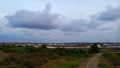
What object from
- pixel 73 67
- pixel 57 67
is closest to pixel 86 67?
pixel 73 67

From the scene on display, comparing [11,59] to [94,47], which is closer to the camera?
[11,59]

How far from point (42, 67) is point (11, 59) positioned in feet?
31.0

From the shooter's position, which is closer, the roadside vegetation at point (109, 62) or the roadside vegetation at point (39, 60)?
the roadside vegetation at point (39, 60)

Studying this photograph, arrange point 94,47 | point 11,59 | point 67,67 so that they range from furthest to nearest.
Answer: point 94,47
point 11,59
point 67,67

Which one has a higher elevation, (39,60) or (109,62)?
(39,60)

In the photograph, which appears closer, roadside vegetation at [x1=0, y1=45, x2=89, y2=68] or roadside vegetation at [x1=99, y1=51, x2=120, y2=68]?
roadside vegetation at [x1=0, y1=45, x2=89, y2=68]

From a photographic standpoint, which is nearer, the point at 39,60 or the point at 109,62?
the point at 39,60

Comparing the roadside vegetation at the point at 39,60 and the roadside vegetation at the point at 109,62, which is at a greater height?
the roadside vegetation at the point at 39,60


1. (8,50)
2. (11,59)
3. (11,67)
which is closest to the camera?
(11,67)

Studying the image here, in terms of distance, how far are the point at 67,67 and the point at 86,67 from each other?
9.71 ft

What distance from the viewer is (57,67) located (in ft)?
129

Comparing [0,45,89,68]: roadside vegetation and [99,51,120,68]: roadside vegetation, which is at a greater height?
[0,45,89,68]: roadside vegetation

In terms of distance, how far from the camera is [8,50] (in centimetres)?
7600

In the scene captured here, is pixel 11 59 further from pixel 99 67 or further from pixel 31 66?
pixel 99 67
